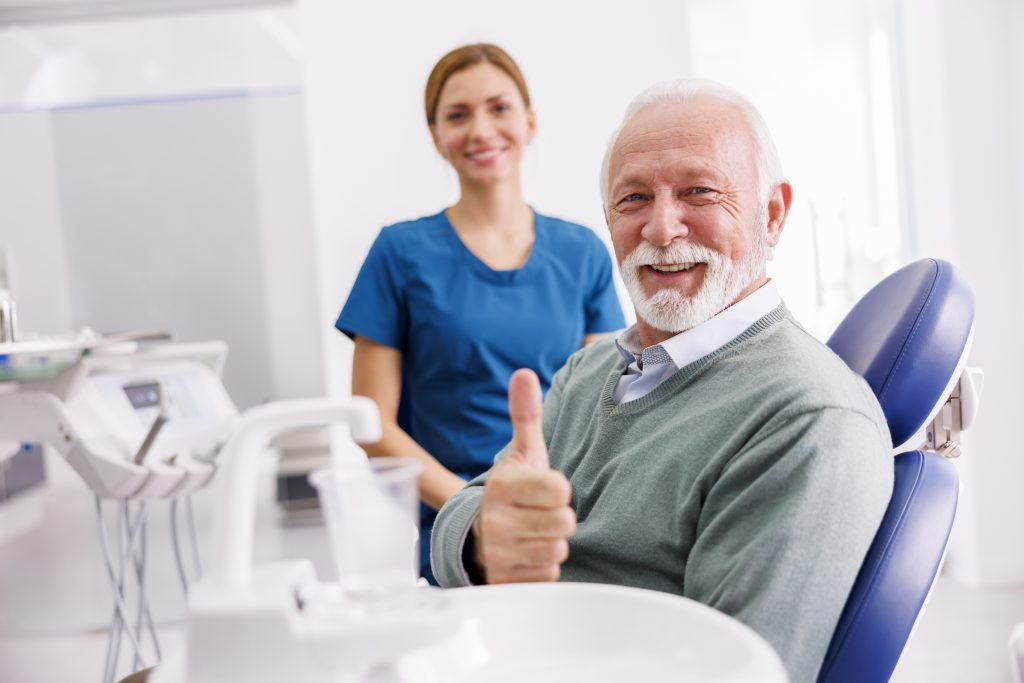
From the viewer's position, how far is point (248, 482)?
2.34ft

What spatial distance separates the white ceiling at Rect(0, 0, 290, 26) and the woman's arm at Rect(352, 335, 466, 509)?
254 cm

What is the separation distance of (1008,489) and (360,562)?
315 cm

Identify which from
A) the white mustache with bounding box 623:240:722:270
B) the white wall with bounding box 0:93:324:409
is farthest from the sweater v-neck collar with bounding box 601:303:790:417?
the white wall with bounding box 0:93:324:409

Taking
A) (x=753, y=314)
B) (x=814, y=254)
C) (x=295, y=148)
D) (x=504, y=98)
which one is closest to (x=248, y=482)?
(x=753, y=314)

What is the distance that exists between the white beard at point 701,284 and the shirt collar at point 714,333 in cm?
2

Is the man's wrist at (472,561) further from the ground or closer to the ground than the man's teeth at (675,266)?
closer to the ground

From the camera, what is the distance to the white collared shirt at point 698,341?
4.09 ft

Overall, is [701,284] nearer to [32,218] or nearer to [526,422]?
[526,422]

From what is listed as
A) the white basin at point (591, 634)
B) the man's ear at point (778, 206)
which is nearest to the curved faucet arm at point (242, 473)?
the white basin at point (591, 634)

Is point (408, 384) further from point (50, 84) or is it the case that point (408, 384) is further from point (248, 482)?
point (50, 84)

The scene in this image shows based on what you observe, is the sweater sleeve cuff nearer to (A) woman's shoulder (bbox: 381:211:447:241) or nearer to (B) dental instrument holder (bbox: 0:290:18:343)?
(A) woman's shoulder (bbox: 381:211:447:241)

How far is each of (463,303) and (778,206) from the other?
0.67 m

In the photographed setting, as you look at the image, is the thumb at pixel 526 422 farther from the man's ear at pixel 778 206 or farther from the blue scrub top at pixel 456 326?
the blue scrub top at pixel 456 326

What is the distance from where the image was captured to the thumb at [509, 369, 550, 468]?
1.04 meters
